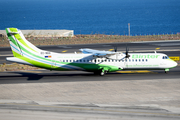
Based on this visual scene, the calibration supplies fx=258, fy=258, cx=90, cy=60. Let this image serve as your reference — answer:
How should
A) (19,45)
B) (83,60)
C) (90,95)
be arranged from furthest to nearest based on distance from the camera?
1. (83,60)
2. (19,45)
3. (90,95)

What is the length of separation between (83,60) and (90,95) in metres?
9.68

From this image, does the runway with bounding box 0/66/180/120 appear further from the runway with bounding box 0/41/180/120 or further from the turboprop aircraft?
the turboprop aircraft

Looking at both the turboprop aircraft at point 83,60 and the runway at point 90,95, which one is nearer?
the runway at point 90,95

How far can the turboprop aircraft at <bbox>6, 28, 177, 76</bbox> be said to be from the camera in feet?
117

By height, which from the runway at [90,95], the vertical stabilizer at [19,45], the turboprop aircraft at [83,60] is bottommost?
the runway at [90,95]

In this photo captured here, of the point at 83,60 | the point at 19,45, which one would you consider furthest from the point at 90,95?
the point at 19,45

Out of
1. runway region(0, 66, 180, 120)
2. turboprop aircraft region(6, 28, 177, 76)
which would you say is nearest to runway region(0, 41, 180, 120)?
runway region(0, 66, 180, 120)

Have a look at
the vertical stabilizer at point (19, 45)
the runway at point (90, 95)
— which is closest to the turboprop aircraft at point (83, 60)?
the vertical stabilizer at point (19, 45)

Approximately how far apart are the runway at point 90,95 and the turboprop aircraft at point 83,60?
145 cm

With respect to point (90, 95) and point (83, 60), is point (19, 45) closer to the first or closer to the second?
point (83, 60)

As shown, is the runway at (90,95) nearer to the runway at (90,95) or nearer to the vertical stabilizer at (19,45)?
the runway at (90,95)

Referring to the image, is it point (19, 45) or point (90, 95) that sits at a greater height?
point (19, 45)

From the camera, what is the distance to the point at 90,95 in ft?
92.5

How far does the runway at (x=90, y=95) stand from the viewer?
2230 cm
